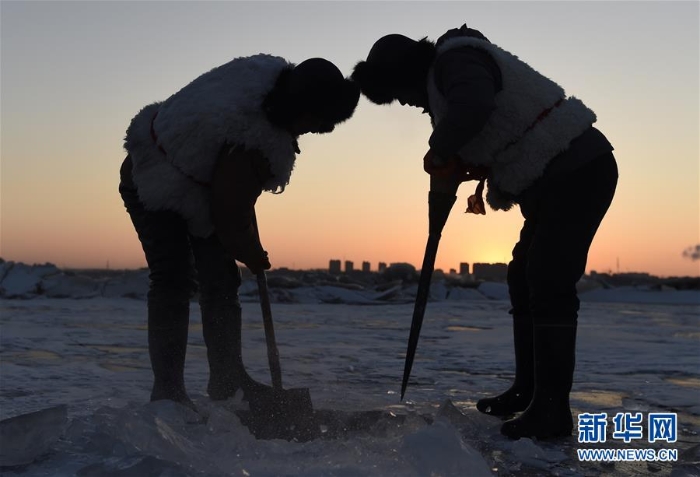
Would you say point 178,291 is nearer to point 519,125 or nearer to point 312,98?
point 312,98

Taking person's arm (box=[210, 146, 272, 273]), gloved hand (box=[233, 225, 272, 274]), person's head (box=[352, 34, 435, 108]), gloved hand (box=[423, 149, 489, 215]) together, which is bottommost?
gloved hand (box=[233, 225, 272, 274])

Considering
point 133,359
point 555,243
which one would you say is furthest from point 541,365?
point 133,359

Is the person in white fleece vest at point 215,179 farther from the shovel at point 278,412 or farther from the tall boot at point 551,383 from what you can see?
the tall boot at point 551,383

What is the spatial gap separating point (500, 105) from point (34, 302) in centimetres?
799

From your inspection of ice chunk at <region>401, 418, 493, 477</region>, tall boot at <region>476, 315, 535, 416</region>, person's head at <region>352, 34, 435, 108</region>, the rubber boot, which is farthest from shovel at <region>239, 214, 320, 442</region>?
person's head at <region>352, 34, 435, 108</region>

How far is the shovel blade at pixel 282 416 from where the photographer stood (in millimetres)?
2211

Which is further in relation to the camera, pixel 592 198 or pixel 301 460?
pixel 592 198

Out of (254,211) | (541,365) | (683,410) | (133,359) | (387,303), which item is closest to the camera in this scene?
(541,365)

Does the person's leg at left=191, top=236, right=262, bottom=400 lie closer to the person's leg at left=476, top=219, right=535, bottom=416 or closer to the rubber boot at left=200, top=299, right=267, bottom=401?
the rubber boot at left=200, top=299, right=267, bottom=401

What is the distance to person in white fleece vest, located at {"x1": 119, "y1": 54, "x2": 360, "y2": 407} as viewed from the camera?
2.42 metres

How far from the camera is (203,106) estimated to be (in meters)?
2.47

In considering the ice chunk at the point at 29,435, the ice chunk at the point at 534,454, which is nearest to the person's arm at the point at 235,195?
the ice chunk at the point at 29,435

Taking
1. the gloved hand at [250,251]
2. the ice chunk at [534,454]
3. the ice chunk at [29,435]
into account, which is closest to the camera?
the ice chunk at [29,435]

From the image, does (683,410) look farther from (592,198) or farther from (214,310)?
(214,310)
